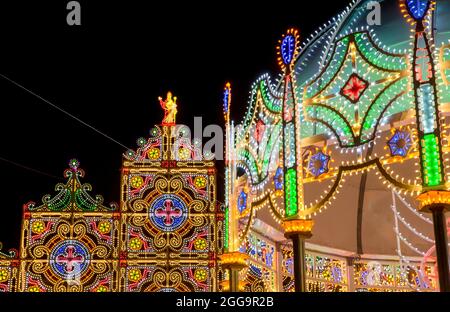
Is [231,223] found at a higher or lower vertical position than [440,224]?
higher

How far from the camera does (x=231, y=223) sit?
16.0m

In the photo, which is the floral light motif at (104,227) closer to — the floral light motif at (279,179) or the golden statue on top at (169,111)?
the golden statue on top at (169,111)

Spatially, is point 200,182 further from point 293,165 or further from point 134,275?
point 293,165

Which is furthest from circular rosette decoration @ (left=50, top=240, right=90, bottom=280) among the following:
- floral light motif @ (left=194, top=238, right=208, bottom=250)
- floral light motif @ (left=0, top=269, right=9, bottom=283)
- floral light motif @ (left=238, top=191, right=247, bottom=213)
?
floral light motif @ (left=238, top=191, right=247, bottom=213)

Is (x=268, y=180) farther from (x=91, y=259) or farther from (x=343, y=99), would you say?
(x=91, y=259)

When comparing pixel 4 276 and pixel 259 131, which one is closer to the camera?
pixel 259 131

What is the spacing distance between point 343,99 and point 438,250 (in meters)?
3.22

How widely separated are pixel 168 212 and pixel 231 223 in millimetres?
2700

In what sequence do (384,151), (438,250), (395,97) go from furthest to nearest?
(384,151)
(395,97)
(438,250)

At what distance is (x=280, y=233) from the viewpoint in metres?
17.4

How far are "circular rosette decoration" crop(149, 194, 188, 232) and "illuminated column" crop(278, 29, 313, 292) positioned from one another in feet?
17.4

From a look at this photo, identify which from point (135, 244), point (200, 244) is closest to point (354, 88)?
point (200, 244)

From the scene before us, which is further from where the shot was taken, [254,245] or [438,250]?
[254,245]
